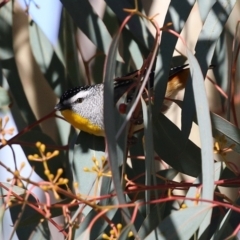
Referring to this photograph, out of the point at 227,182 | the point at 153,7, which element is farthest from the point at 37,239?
the point at 153,7

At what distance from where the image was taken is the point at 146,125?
1.09m

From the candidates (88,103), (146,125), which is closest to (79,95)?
(88,103)

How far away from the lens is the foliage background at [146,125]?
3.35ft

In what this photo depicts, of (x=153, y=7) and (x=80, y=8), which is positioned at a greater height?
(x=80, y=8)

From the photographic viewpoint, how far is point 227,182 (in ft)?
3.76

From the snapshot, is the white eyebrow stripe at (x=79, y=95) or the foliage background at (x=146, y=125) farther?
the white eyebrow stripe at (x=79, y=95)

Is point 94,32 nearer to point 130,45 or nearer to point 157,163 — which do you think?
point 130,45

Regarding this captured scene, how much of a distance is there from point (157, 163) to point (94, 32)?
0.54 m

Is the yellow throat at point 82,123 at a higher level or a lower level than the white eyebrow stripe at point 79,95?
lower

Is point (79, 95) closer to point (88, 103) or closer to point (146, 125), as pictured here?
point (88, 103)

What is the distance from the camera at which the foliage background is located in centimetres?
102

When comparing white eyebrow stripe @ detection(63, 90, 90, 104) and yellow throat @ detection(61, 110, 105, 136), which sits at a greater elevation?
white eyebrow stripe @ detection(63, 90, 90, 104)

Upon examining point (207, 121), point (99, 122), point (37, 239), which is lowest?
point (37, 239)

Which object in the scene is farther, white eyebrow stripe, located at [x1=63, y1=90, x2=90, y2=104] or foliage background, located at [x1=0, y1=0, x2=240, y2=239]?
white eyebrow stripe, located at [x1=63, y1=90, x2=90, y2=104]
